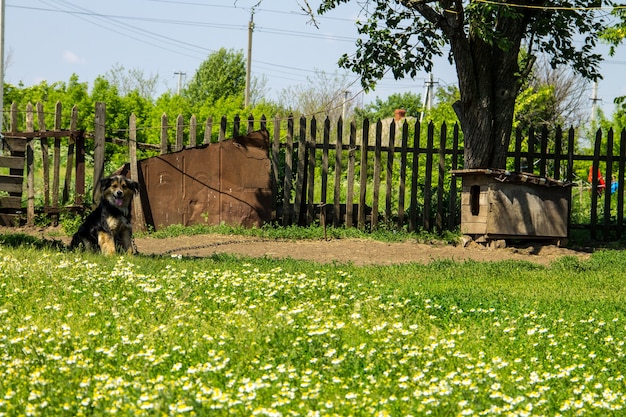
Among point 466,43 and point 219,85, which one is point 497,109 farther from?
point 219,85

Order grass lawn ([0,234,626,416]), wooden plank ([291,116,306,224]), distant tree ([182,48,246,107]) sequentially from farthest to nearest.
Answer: distant tree ([182,48,246,107]) < wooden plank ([291,116,306,224]) < grass lawn ([0,234,626,416])

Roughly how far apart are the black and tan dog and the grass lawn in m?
2.03

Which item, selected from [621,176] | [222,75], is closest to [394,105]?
[222,75]

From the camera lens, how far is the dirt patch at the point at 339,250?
14.2 meters

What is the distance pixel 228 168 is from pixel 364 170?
2782 mm

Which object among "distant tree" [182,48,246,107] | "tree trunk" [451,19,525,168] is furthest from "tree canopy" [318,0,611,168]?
"distant tree" [182,48,246,107]

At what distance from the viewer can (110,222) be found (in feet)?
40.5

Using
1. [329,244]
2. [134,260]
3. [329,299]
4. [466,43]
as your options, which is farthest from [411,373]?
[466,43]

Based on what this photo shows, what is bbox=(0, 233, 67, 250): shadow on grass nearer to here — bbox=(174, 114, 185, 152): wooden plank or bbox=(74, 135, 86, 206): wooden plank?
bbox=(74, 135, 86, 206): wooden plank

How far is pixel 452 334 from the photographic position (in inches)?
276

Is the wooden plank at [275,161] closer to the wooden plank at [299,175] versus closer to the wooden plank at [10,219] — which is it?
the wooden plank at [299,175]

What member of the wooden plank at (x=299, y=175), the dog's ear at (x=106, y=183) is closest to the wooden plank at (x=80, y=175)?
the wooden plank at (x=299, y=175)

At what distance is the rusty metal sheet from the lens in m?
17.2

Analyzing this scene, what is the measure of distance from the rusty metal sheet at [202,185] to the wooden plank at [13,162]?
2.43m
